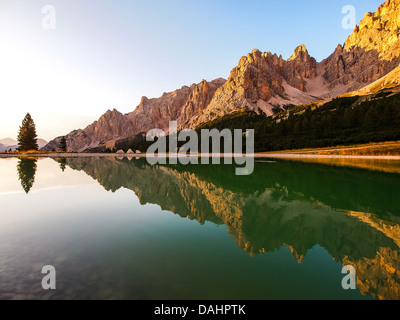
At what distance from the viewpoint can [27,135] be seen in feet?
390

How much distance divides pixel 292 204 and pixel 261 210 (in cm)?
290

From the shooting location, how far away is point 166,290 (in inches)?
221

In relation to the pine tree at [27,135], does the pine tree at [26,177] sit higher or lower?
lower

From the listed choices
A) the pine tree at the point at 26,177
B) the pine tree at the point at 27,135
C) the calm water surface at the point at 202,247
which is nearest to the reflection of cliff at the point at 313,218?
the calm water surface at the point at 202,247

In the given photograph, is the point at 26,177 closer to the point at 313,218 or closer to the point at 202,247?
the point at 202,247

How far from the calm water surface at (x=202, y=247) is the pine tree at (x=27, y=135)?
130475 millimetres

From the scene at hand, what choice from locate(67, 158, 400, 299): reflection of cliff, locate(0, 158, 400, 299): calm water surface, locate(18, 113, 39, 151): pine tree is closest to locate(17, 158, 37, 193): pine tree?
locate(0, 158, 400, 299): calm water surface

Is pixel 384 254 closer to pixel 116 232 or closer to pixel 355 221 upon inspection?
pixel 355 221

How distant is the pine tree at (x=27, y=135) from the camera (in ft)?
389

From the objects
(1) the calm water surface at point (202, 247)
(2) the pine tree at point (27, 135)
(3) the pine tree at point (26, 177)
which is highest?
(2) the pine tree at point (27, 135)

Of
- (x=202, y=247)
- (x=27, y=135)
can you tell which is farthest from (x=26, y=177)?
(x=27, y=135)

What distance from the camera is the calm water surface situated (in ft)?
19.0

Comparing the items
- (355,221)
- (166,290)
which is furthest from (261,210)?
(166,290)

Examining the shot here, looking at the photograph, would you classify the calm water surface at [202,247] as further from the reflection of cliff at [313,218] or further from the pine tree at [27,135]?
the pine tree at [27,135]
